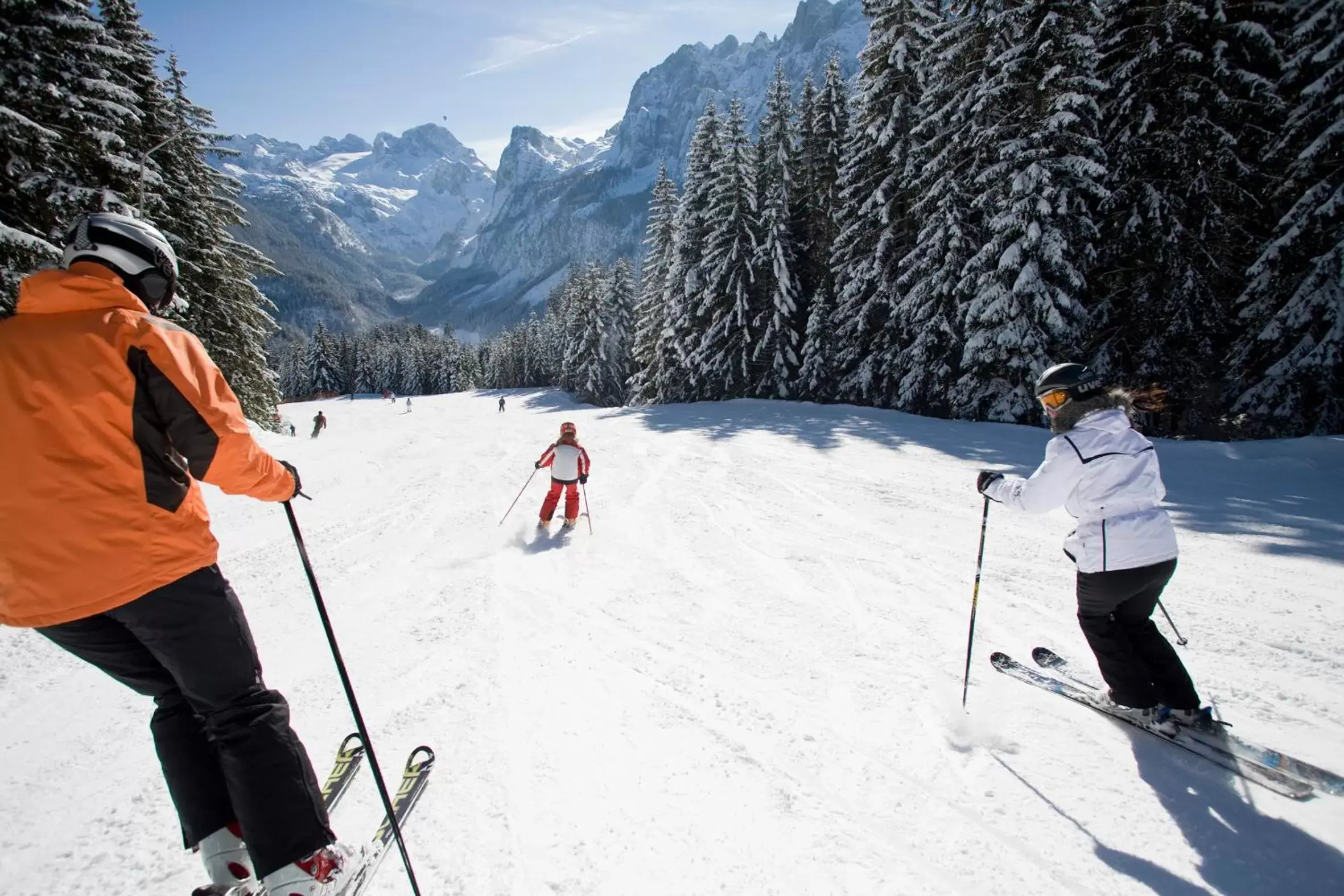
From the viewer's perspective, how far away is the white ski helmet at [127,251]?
6.67ft

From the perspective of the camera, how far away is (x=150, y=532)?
205cm

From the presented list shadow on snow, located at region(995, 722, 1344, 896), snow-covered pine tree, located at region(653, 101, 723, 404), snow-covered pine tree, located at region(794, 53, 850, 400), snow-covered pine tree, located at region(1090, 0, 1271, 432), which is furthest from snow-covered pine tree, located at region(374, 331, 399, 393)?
shadow on snow, located at region(995, 722, 1344, 896)

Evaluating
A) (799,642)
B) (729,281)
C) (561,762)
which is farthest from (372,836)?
(729,281)

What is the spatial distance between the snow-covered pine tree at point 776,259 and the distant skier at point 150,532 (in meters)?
25.4

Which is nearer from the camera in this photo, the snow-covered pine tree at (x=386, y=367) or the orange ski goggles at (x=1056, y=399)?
the orange ski goggles at (x=1056, y=399)

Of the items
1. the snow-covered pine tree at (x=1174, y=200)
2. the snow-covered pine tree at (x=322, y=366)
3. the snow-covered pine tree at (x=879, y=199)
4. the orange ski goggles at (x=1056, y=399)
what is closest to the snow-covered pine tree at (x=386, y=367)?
the snow-covered pine tree at (x=322, y=366)

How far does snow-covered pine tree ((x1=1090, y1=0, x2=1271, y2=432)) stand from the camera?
15094mm

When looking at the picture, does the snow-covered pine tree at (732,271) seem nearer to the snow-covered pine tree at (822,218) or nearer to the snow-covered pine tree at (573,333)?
the snow-covered pine tree at (822,218)

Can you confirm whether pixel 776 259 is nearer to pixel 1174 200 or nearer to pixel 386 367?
pixel 1174 200

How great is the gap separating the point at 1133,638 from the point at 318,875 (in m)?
4.45

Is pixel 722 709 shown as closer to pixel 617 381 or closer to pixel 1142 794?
pixel 1142 794

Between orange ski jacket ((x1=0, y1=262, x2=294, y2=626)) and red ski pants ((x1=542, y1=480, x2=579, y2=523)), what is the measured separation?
20.2 feet

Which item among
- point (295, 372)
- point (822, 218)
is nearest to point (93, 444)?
point (822, 218)

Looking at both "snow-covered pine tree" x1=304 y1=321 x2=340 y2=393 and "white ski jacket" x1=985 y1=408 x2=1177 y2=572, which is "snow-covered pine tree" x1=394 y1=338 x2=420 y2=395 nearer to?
"snow-covered pine tree" x1=304 y1=321 x2=340 y2=393
